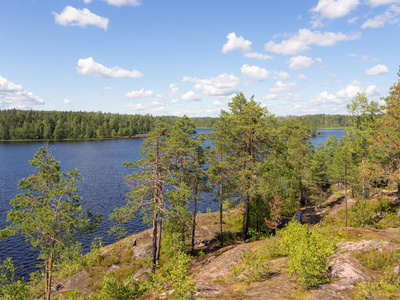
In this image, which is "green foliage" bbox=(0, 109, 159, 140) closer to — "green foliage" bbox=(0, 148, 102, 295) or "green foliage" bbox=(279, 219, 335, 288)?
"green foliage" bbox=(0, 148, 102, 295)

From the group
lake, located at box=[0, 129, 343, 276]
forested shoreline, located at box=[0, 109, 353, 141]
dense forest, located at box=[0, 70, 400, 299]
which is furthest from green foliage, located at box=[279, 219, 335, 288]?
forested shoreline, located at box=[0, 109, 353, 141]

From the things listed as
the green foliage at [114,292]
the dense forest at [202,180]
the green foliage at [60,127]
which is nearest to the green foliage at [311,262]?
the dense forest at [202,180]

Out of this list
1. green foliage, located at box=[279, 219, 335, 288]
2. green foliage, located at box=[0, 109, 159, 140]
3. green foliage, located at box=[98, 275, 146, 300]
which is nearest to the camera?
green foliage, located at box=[279, 219, 335, 288]

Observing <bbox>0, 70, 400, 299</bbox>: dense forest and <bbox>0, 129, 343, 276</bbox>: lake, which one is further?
<bbox>0, 129, 343, 276</bbox>: lake

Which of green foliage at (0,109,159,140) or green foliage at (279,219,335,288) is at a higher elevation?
green foliage at (0,109,159,140)

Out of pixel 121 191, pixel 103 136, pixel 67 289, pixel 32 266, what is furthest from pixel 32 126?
pixel 67 289

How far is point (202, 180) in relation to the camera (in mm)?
24969

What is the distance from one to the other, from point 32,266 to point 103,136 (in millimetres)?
147244

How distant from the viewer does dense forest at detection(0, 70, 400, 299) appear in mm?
14133

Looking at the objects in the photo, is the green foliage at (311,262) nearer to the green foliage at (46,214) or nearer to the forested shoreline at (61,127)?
the green foliage at (46,214)

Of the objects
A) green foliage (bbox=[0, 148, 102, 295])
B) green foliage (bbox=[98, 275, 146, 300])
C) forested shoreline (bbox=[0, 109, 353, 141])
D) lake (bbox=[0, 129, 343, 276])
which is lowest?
lake (bbox=[0, 129, 343, 276])

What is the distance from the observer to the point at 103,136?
16562cm

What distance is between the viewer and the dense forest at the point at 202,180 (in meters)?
14.1

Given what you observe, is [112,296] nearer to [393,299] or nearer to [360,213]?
[393,299]
